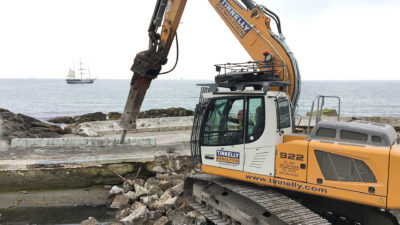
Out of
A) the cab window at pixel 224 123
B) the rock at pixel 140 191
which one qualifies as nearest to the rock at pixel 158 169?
the rock at pixel 140 191

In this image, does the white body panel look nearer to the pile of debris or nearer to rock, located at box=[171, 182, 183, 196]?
the pile of debris

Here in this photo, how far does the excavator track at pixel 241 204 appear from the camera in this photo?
17.0ft

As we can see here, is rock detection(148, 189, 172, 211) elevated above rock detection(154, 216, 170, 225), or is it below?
above

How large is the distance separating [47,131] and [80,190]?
37.9ft

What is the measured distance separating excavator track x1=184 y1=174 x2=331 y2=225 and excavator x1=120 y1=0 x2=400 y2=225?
0.06 feet

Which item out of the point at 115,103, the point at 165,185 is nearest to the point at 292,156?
the point at 165,185

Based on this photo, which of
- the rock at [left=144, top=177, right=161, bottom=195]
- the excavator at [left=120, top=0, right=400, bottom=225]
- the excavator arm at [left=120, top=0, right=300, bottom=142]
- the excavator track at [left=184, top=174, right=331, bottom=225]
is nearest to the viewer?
the excavator at [left=120, top=0, right=400, bottom=225]

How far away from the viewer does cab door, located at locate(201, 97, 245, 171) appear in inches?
233

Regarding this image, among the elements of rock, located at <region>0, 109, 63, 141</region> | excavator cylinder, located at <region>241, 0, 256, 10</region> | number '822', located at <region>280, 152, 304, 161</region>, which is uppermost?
excavator cylinder, located at <region>241, 0, 256, 10</region>

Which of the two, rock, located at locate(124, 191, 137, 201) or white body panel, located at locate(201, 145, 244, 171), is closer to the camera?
white body panel, located at locate(201, 145, 244, 171)

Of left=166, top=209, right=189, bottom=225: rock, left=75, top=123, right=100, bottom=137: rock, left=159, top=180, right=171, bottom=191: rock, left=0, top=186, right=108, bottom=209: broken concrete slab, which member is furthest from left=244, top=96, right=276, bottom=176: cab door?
left=75, top=123, right=100, bottom=137: rock

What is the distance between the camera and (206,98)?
6.46 meters

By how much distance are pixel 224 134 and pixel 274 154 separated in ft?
3.34

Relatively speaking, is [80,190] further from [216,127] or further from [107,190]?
[216,127]
